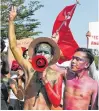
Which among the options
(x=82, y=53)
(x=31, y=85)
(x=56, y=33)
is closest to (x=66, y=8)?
(x=56, y=33)

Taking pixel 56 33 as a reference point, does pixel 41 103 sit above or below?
below

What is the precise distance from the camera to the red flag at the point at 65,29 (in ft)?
14.5

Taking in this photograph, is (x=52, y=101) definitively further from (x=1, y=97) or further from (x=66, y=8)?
(x=66, y=8)

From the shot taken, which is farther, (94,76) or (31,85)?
(94,76)

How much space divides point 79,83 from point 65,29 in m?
0.89

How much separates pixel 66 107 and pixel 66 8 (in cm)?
129

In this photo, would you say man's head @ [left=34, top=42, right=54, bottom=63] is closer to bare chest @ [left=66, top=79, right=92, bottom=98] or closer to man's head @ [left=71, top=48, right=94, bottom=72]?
man's head @ [left=71, top=48, right=94, bottom=72]

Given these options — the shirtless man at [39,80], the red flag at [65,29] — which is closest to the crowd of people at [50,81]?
the shirtless man at [39,80]

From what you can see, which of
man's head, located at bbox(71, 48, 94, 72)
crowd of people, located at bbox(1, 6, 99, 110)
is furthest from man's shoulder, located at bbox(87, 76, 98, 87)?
man's head, located at bbox(71, 48, 94, 72)

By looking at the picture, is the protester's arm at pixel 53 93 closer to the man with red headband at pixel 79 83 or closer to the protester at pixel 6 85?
the man with red headband at pixel 79 83

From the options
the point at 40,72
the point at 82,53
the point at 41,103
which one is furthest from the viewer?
the point at 82,53

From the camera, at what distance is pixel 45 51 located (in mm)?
3613

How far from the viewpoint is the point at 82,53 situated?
3.86 metres

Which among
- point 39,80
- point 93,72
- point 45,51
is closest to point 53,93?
point 39,80
